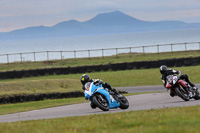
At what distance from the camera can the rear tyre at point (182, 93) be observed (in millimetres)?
15312

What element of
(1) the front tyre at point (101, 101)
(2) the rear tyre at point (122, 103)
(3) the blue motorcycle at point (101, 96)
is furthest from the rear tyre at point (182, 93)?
(1) the front tyre at point (101, 101)

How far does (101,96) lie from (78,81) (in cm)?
1575

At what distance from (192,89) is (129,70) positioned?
21.9 m

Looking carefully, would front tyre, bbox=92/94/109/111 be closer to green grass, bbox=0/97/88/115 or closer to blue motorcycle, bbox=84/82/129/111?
blue motorcycle, bbox=84/82/129/111

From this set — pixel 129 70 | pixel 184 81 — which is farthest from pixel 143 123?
pixel 129 70

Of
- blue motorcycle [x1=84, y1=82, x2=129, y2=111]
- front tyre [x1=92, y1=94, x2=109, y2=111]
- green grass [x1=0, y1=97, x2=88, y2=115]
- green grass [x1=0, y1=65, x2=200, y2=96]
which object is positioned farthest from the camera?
green grass [x1=0, y1=65, x2=200, y2=96]

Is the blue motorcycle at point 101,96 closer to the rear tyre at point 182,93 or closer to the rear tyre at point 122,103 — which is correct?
the rear tyre at point 122,103

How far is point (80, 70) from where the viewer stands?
125 ft

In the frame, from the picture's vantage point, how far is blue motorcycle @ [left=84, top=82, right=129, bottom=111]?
13414mm

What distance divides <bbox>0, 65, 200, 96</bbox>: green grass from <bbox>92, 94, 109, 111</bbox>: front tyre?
10.1 metres

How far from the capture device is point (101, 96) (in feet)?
44.4

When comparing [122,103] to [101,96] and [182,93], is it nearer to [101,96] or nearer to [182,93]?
[101,96]

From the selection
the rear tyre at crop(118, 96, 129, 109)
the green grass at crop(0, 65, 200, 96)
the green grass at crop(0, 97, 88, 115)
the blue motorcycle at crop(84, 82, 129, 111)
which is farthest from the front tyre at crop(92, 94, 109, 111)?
the green grass at crop(0, 65, 200, 96)

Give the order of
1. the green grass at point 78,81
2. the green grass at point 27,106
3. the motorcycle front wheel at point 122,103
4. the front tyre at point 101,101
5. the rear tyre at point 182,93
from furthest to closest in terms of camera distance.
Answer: the green grass at point 78,81 → the green grass at point 27,106 → the rear tyre at point 182,93 → the motorcycle front wheel at point 122,103 → the front tyre at point 101,101
